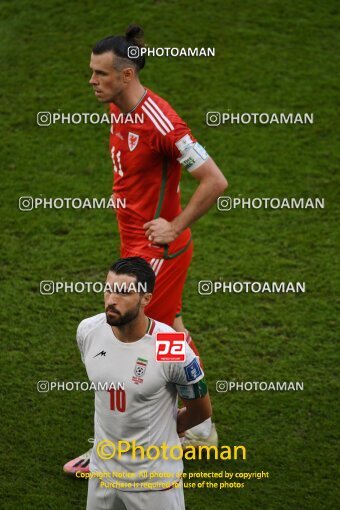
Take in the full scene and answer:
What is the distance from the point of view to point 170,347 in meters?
3.47

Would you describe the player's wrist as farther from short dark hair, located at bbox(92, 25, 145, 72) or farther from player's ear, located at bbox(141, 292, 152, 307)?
short dark hair, located at bbox(92, 25, 145, 72)

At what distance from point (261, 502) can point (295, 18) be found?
587 cm

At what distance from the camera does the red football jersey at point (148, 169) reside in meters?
4.18

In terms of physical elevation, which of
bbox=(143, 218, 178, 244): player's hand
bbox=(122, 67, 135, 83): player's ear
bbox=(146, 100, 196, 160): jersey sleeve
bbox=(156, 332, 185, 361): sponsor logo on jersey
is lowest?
bbox=(156, 332, 185, 361): sponsor logo on jersey

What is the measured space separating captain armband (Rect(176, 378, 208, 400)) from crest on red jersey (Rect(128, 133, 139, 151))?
1340 mm

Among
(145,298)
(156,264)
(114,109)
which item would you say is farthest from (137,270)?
(114,109)

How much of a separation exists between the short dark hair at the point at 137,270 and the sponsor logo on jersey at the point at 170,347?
227 millimetres

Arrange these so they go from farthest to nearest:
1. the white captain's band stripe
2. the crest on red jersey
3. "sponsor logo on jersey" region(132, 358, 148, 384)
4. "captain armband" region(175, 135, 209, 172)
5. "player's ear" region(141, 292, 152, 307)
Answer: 1. the white captain's band stripe
2. the crest on red jersey
3. "captain armband" region(175, 135, 209, 172)
4. "player's ear" region(141, 292, 152, 307)
5. "sponsor logo on jersey" region(132, 358, 148, 384)

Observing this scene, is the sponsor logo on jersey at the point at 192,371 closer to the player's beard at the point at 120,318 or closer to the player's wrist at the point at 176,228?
the player's beard at the point at 120,318

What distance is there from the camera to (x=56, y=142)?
25.1 feet

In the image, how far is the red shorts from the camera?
438 cm

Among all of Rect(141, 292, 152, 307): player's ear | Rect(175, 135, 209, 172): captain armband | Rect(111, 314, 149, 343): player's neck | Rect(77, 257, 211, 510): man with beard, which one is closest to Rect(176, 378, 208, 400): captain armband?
Rect(77, 257, 211, 510): man with beard

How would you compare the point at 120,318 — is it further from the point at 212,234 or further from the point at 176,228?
the point at 212,234

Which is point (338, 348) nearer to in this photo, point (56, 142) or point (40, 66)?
point (56, 142)
